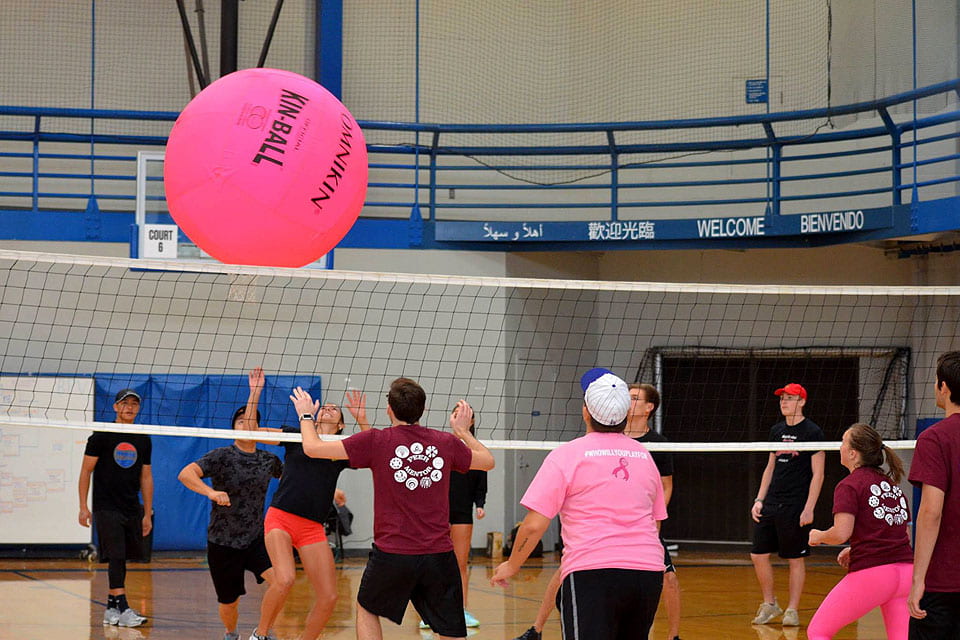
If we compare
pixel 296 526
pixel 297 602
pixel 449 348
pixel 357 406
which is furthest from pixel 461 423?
pixel 449 348

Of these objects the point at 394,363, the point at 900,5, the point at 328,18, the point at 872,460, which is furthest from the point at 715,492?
the point at 872,460

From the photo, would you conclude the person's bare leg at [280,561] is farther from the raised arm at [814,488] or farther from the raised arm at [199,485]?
the raised arm at [814,488]

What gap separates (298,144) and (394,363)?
21.3 ft

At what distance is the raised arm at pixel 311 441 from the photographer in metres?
5.09

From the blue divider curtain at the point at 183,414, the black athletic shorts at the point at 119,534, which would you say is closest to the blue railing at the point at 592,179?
the blue divider curtain at the point at 183,414

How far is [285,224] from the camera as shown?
6.05 meters

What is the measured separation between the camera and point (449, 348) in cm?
1266

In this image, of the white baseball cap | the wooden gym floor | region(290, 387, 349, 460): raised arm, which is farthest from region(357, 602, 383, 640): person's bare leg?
the wooden gym floor

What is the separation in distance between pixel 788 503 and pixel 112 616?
4800 mm

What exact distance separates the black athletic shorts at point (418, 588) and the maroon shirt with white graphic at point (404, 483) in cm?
5

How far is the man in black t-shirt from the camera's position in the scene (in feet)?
25.9

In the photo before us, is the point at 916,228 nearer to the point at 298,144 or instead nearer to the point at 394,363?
the point at 394,363

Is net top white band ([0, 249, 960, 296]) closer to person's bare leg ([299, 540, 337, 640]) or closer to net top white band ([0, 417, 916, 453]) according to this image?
net top white band ([0, 417, 916, 453])

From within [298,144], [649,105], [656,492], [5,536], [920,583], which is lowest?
[5,536]
